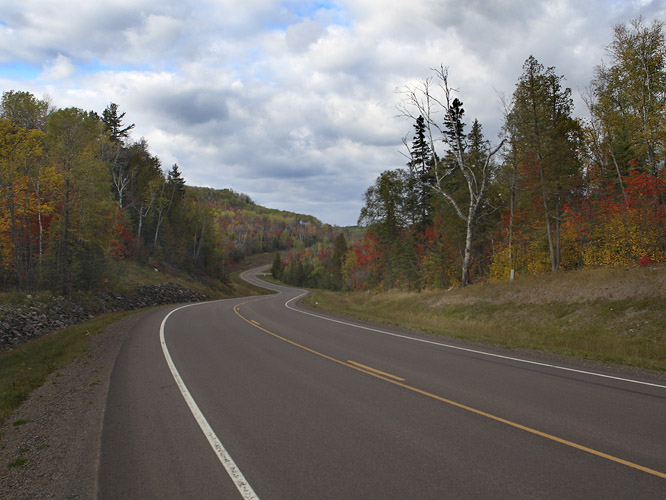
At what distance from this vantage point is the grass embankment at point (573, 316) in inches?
470

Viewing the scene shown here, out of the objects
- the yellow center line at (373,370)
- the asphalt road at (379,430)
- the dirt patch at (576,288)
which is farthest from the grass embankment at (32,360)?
the dirt patch at (576,288)

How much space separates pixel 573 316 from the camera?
51.9ft

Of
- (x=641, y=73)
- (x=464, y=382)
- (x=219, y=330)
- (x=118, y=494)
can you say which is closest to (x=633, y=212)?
(x=641, y=73)

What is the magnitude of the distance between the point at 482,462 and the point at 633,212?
69.1ft

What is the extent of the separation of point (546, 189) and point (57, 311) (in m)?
29.7

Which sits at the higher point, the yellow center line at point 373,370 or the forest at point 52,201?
the forest at point 52,201

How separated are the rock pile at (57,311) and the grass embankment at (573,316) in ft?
56.5

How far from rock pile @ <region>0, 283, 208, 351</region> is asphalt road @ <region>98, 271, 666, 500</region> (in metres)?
13.3

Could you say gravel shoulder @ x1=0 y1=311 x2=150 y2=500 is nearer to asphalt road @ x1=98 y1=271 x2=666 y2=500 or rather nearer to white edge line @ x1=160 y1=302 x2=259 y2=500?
asphalt road @ x1=98 y1=271 x2=666 y2=500

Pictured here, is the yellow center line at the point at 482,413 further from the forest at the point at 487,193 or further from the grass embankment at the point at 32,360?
the forest at the point at 487,193

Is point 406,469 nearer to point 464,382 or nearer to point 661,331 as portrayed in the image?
point 464,382

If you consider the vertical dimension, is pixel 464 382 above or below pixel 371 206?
below

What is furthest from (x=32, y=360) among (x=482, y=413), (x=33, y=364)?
(x=482, y=413)

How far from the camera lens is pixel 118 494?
405cm
